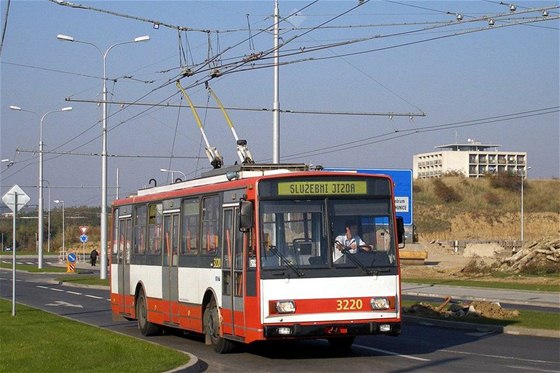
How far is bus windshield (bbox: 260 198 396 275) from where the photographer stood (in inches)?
630

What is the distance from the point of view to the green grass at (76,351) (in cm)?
1487

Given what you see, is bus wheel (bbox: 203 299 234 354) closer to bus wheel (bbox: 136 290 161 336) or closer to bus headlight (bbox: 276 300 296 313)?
bus headlight (bbox: 276 300 296 313)

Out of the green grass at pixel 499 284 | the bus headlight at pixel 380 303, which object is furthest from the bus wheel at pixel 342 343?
the green grass at pixel 499 284

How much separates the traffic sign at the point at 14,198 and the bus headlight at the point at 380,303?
41.7 feet

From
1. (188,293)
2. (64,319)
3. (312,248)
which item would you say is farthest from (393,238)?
(64,319)

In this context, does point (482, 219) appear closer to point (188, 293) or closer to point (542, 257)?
point (542, 257)

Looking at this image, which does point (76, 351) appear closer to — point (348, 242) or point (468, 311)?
point (348, 242)

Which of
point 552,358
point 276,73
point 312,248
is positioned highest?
point 276,73

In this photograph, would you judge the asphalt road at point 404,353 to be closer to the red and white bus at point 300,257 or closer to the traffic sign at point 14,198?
the red and white bus at point 300,257

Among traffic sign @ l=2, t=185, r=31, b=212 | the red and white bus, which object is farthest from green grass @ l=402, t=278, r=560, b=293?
the red and white bus

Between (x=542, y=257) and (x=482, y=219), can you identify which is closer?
(x=542, y=257)

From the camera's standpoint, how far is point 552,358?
16.5 metres

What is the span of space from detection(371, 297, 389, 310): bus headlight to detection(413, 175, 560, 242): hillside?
74.3 meters

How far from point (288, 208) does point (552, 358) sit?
15.8 feet
